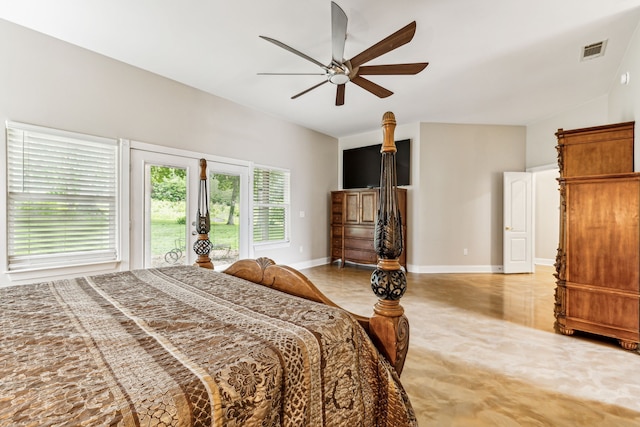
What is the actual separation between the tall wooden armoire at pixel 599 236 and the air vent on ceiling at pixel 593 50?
0.99 m

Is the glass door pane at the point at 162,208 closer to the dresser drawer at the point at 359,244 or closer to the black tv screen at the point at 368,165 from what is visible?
the dresser drawer at the point at 359,244

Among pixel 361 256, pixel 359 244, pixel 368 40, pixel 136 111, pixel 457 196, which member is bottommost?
pixel 361 256

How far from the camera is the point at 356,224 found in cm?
593

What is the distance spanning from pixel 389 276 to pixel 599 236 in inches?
101

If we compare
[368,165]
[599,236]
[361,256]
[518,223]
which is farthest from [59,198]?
[518,223]

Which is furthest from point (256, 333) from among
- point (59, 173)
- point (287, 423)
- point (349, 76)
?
point (59, 173)

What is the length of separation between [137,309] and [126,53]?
323cm

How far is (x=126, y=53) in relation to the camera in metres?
3.29

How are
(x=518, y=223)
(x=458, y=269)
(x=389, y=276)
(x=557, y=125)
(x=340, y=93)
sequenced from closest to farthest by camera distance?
(x=389, y=276) → (x=340, y=93) → (x=557, y=125) → (x=518, y=223) → (x=458, y=269)

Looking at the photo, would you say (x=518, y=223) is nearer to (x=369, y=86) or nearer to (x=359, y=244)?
(x=359, y=244)

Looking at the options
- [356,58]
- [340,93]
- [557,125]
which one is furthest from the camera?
[557,125]

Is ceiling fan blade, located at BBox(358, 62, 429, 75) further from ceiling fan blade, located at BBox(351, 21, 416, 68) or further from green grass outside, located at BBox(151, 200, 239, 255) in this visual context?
green grass outside, located at BBox(151, 200, 239, 255)

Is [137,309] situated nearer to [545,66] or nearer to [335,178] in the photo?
[545,66]

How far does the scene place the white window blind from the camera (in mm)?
2827
